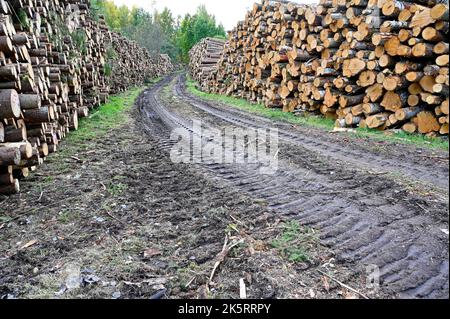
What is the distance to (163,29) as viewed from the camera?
50375 mm

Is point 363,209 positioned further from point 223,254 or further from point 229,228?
point 223,254

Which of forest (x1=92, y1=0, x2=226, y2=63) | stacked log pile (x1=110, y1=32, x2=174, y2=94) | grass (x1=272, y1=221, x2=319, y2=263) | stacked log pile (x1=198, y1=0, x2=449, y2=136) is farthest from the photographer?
forest (x1=92, y1=0, x2=226, y2=63)

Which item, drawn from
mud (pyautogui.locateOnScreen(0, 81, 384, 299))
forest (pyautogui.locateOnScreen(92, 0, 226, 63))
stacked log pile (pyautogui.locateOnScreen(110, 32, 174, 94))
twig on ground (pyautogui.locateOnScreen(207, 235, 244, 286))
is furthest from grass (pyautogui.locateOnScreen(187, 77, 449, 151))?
forest (pyautogui.locateOnScreen(92, 0, 226, 63))

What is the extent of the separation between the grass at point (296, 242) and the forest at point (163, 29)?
1252 centimetres

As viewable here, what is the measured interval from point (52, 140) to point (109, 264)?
376cm

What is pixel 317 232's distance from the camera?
2879 millimetres

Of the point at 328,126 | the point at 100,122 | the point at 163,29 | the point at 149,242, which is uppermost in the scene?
the point at 163,29

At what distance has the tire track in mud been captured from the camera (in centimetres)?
231

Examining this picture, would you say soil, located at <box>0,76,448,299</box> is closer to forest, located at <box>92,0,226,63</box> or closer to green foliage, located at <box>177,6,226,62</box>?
forest, located at <box>92,0,226,63</box>

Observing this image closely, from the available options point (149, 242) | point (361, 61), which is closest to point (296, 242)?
point (149, 242)
